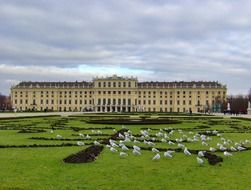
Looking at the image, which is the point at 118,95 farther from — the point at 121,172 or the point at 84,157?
the point at 121,172

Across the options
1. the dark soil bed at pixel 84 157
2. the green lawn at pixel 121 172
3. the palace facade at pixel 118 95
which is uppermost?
the palace facade at pixel 118 95

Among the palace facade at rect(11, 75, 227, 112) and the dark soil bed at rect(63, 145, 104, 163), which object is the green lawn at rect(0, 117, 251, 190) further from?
the palace facade at rect(11, 75, 227, 112)

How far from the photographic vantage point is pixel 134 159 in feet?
42.9

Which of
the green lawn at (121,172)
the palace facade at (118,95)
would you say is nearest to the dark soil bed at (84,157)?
the green lawn at (121,172)

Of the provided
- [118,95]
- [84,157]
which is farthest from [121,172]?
[118,95]

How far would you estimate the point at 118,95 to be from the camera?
138 metres

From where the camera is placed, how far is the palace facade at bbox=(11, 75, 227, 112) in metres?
135

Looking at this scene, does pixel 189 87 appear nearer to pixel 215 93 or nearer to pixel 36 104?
pixel 215 93

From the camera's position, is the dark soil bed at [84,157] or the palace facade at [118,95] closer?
the dark soil bed at [84,157]

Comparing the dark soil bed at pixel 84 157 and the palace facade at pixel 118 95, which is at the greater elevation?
the palace facade at pixel 118 95

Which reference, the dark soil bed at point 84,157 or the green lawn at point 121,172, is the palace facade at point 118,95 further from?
the green lawn at point 121,172

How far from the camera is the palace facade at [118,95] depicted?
135375mm

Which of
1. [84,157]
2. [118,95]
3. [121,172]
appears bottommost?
→ [121,172]

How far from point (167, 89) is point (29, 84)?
1891 inches
